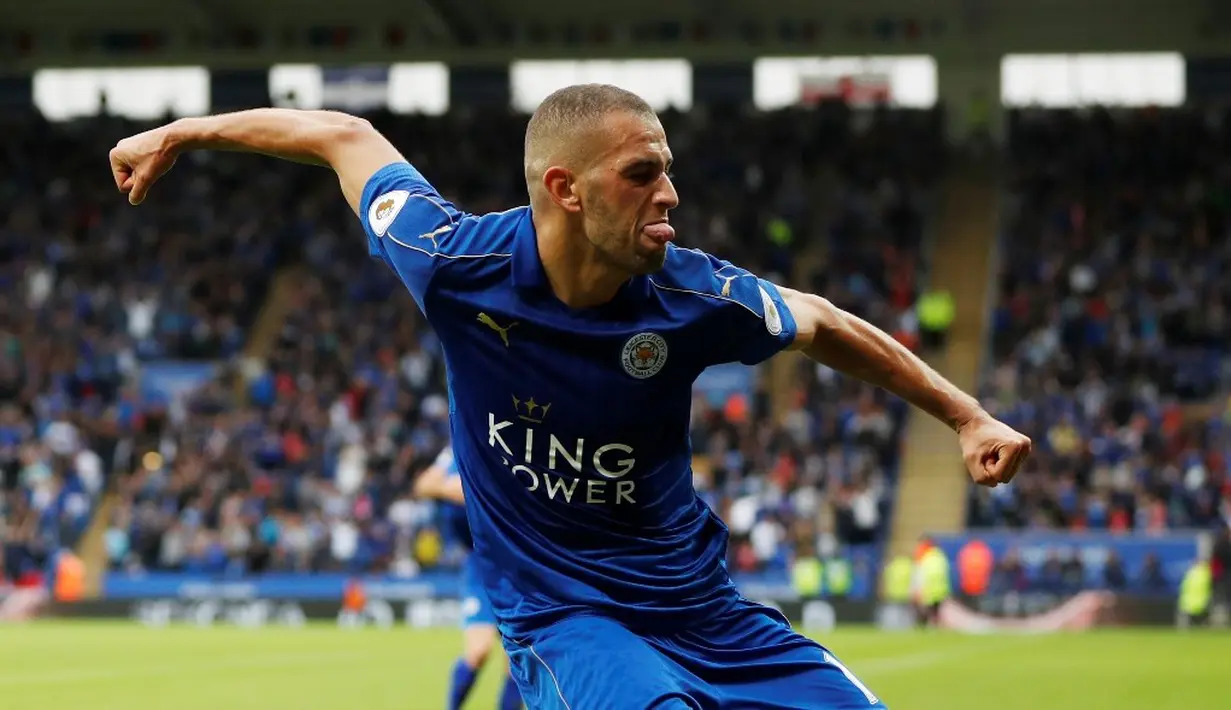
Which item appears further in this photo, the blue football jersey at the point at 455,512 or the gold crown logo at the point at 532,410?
the blue football jersey at the point at 455,512

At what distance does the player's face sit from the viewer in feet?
15.0

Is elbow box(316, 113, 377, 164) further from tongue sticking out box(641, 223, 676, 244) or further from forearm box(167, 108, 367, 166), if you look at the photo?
tongue sticking out box(641, 223, 676, 244)

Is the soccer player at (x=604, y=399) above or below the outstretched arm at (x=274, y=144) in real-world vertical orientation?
below

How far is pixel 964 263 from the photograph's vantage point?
37562mm

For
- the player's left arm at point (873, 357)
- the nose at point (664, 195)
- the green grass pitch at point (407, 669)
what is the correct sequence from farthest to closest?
the green grass pitch at point (407, 669)
the player's left arm at point (873, 357)
the nose at point (664, 195)

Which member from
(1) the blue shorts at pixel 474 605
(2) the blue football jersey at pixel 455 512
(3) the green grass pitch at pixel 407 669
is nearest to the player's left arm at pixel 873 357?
(2) the blue football jersey at pixel 455 512

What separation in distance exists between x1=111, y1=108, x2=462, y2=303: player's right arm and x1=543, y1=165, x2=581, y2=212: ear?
16.5 inches

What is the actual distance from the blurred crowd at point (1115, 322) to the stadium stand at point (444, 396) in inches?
86.1

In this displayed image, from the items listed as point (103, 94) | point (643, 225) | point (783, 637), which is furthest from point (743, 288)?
point (103, 94)

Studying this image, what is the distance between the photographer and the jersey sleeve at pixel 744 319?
4832 mm

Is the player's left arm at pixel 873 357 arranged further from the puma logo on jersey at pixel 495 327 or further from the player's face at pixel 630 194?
the puma logo on jersey at pixel 495 327

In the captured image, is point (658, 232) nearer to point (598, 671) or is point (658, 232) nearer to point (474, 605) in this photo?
point (598, 671)

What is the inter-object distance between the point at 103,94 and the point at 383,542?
17.5m

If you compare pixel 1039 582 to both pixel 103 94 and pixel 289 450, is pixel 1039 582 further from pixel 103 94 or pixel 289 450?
pixel 103 94
